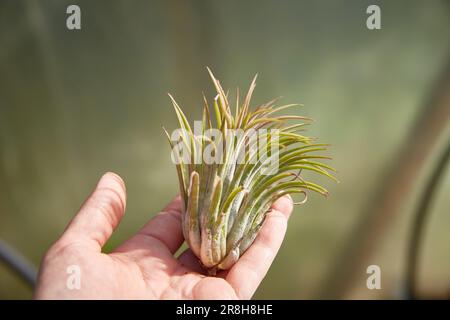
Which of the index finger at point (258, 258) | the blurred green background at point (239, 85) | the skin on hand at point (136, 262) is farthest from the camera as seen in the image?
the blurred green background at point (239, 85)

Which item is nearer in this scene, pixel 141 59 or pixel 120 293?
pixel 120 293

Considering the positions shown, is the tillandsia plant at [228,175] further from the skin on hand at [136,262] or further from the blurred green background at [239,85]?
the blurred green background at [239,85]

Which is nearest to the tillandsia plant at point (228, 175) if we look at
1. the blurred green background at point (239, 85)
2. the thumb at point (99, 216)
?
the thumb at point (99, 216)

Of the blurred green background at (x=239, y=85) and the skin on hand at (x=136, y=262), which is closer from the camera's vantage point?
the skin on hand at (x=136, y=262)

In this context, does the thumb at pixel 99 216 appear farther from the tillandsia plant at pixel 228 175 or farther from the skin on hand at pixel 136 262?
the tillandsia plant at pixel 228 175

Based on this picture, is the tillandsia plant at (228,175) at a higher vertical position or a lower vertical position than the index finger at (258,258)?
higher

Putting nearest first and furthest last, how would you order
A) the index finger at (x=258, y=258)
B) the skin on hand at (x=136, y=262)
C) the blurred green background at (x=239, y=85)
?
the skin on hand at (x=136, y=262), the index finger at (x=258, y=258), the blurred green background at (x=239, y=85)
